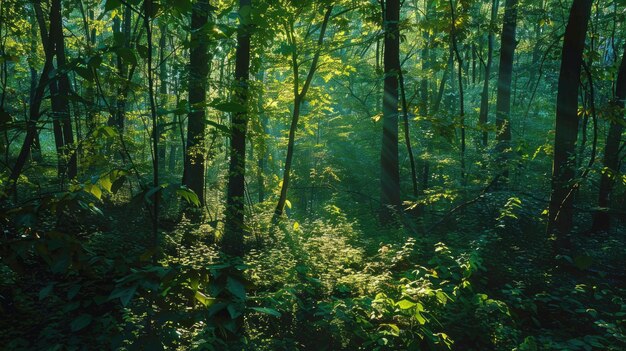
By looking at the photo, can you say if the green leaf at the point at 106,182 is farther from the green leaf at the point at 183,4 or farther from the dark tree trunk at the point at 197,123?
the dark tree trunk at the point at 197,123

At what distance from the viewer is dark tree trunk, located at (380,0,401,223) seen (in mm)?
9695

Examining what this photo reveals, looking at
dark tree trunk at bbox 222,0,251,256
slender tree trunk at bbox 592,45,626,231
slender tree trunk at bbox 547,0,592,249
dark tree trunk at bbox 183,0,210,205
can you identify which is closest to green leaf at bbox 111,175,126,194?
dark tree trunk at bbox 183,0,210,205

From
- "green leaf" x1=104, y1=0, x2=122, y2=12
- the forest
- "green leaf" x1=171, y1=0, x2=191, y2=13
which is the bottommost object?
the forest

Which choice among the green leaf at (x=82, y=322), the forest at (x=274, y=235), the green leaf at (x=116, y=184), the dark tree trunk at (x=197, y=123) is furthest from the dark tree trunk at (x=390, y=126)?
the green leaf at (x=82, y=322)

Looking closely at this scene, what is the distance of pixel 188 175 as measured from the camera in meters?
9.75

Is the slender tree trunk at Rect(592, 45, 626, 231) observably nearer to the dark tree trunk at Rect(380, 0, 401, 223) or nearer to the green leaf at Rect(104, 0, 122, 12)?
the dark tree trunk at Rect(380, 0, 401, 223)

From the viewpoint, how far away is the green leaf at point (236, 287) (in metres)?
1.22

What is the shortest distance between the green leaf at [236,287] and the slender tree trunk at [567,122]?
6836mm

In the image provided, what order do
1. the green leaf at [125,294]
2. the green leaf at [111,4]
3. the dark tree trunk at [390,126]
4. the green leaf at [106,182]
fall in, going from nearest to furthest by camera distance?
the green leaf at [125,294]
the green leaf at [111,4]
the green leaf at [106,182]
the dark tree trunk at [390,126]

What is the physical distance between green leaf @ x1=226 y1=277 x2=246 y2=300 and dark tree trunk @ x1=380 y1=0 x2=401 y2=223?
852 centimetres

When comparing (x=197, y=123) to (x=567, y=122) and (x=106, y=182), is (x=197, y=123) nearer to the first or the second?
(x=567, y=122)

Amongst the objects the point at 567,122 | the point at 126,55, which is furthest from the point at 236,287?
the point at 567,122

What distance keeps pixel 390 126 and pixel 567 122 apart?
151 inches

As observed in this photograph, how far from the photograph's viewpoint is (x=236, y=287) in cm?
126
